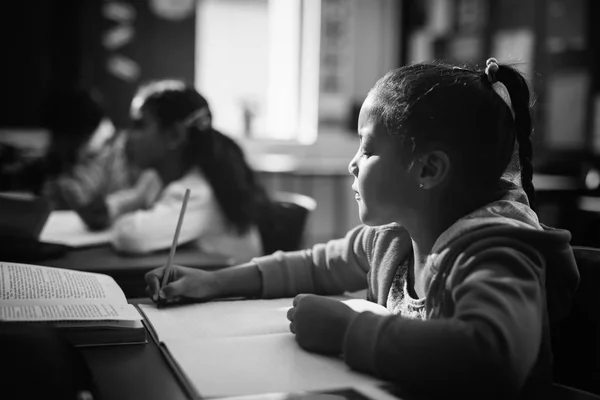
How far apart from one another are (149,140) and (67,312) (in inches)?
46.2

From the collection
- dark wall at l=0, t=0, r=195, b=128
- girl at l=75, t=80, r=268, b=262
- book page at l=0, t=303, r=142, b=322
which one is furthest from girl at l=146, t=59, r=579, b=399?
dark wall at l=0, t=0, r=195, b=128

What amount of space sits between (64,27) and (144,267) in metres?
3.72

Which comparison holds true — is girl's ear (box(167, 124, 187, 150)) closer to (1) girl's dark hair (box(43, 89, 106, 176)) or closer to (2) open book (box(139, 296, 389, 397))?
(2) open book (box(139, 296, 389, 397))

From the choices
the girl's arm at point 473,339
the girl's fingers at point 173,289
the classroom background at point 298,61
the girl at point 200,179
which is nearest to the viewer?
the girl's arm at point 473,339

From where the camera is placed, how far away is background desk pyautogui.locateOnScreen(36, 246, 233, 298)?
3.80 feet

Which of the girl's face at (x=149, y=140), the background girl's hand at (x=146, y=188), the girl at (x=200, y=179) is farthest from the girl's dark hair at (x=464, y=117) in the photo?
the background girl's hand at (x=146, y=188)

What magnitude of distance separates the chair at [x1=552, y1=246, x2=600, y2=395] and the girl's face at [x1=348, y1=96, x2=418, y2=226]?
0.22 m

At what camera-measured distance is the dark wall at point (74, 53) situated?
14.2ft

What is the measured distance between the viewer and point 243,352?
70 centimetres

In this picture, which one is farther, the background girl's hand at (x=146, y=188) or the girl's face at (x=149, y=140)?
the background girl's hand at (x=146, y=188)

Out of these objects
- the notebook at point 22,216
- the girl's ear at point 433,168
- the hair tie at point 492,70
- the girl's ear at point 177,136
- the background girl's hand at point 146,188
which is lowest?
the background girl's hand at point 146,188

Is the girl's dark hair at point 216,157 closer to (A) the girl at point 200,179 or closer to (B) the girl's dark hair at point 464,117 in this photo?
(A) the girl at point 200,179

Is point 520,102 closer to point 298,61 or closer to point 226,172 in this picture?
point 226,172

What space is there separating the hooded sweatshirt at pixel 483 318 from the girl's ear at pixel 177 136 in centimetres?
111
